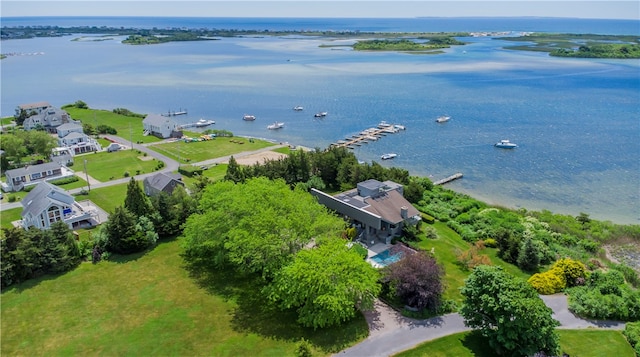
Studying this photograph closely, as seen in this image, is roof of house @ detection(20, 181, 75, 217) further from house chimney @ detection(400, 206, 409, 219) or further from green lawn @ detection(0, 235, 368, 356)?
house chimney @ detection(400, 206, 409, 219)

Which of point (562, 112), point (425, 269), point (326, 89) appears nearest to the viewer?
point (425, 269)

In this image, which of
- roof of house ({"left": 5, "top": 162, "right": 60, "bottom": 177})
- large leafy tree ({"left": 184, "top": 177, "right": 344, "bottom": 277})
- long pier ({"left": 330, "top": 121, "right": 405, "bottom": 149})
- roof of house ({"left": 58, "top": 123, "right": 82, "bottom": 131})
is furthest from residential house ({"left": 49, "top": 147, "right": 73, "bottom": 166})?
long pier ({"left": 330, "top": 121, "right": 405, "bottom": 149})

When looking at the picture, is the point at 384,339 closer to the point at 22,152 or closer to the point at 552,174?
the point at 552,174

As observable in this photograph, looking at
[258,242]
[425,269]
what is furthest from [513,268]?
[258,242]

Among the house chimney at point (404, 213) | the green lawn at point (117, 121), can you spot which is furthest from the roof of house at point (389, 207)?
the green lawn at point (117, 121)

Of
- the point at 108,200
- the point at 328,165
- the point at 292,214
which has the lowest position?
the point at 108,200

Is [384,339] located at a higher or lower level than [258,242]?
lower

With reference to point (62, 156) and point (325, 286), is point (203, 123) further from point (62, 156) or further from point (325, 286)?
point (325, 286)

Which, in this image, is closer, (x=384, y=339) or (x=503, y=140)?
(x=384, y=339)
